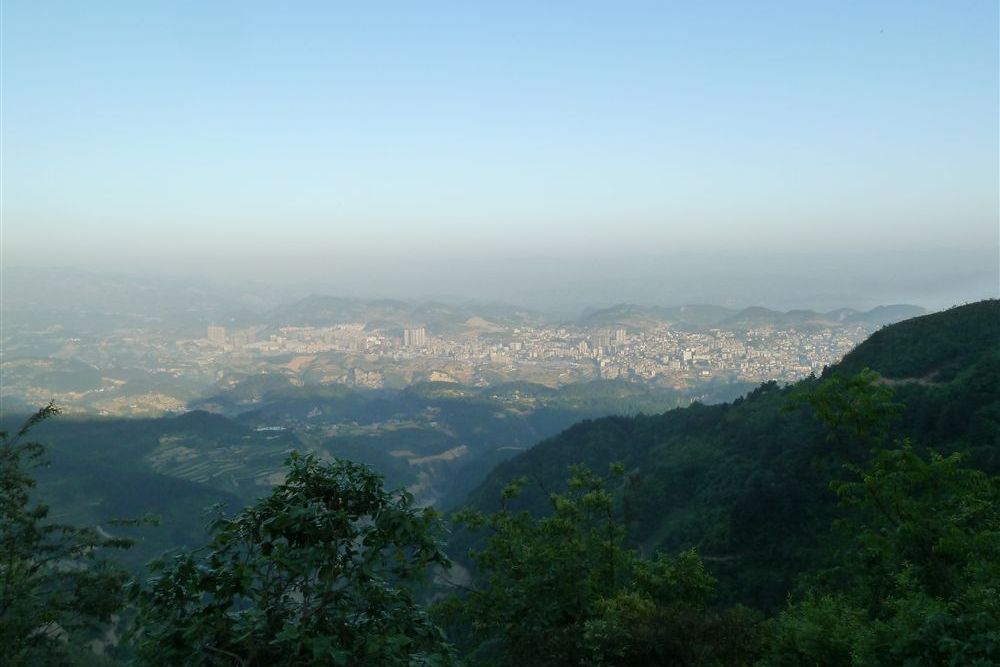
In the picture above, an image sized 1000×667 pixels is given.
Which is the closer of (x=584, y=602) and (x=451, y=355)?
(x=584, y=602)

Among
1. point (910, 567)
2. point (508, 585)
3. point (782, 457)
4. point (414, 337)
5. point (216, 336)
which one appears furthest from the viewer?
point (216, 336)

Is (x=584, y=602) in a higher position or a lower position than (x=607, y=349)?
higher

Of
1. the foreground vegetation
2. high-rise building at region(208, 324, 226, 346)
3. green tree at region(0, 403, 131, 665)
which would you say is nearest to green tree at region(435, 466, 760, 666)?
the foreground vegetation

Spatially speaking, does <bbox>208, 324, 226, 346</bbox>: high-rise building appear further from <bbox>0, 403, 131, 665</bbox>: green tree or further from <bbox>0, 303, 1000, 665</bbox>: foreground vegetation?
<bbox>0, 403, 131, 665</bbox>: green tree

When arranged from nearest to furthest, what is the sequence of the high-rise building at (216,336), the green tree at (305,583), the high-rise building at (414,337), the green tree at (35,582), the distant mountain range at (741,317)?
1. the green tree at (305,583)
2. the green tree at (35,582)
3. the distant mountain range at (741,317)
4. the high-rise building at (414,337)
5. the high-rise building at (216,336)

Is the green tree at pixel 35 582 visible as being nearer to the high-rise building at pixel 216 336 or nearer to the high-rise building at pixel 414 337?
the high-rise building at pixel 414 337

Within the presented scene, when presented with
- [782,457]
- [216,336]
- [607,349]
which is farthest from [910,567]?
[216,336]

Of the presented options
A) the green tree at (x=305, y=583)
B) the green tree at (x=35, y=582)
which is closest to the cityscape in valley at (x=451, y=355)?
the green tree at (x=35, y=582)

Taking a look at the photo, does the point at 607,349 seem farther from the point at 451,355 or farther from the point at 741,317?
the point at 451,355
